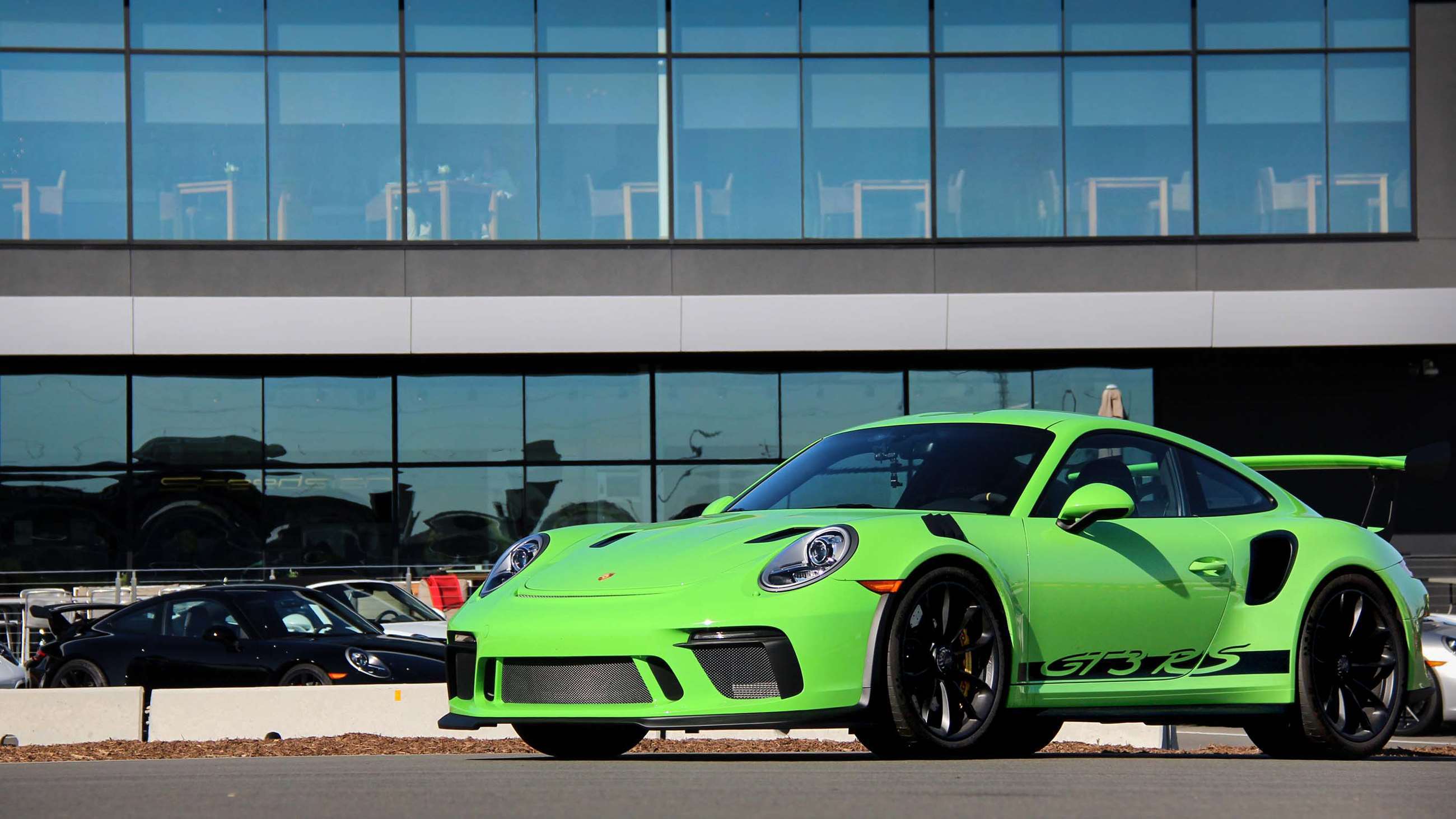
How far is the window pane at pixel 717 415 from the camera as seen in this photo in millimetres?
30156

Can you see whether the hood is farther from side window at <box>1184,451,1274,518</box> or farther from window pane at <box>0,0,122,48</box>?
window pane at <box>0,0,122,48</box>

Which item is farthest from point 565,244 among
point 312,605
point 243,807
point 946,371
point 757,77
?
point 243,807

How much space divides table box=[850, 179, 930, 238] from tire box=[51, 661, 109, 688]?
16.4m

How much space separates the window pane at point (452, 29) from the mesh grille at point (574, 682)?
24.1 meters

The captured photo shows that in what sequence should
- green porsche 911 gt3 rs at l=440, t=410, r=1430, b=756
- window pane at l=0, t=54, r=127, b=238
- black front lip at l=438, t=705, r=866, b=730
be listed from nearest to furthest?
black front lip at l=438, t=705, r=866, b=730, green porsche 911 gt3 rs at l=440, t=410, r=1430, b=756, window pane at l=0, t=54, r=127, b=238

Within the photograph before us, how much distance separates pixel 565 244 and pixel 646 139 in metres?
2.12

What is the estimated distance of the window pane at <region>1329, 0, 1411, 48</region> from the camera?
29.4m

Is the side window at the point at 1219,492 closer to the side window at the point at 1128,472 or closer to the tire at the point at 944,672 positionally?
the side window at the point at 1128,472

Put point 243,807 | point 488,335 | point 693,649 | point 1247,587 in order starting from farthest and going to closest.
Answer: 1. point 488,335
2. point 1247,587
3. point 693,649
4. point 243,807

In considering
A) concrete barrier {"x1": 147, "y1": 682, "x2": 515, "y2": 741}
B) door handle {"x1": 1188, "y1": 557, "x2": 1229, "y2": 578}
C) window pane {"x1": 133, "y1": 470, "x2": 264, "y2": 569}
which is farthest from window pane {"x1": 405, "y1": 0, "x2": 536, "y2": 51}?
door handle {"x1": 1188, "y1": 557, "x2": 1229, "y2": 578}

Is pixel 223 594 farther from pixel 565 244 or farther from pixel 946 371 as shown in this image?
pixel 946 371

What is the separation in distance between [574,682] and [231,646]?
945cm

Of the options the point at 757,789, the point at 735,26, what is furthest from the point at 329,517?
the point at 757,789

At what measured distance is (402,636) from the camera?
15312 millimetres
